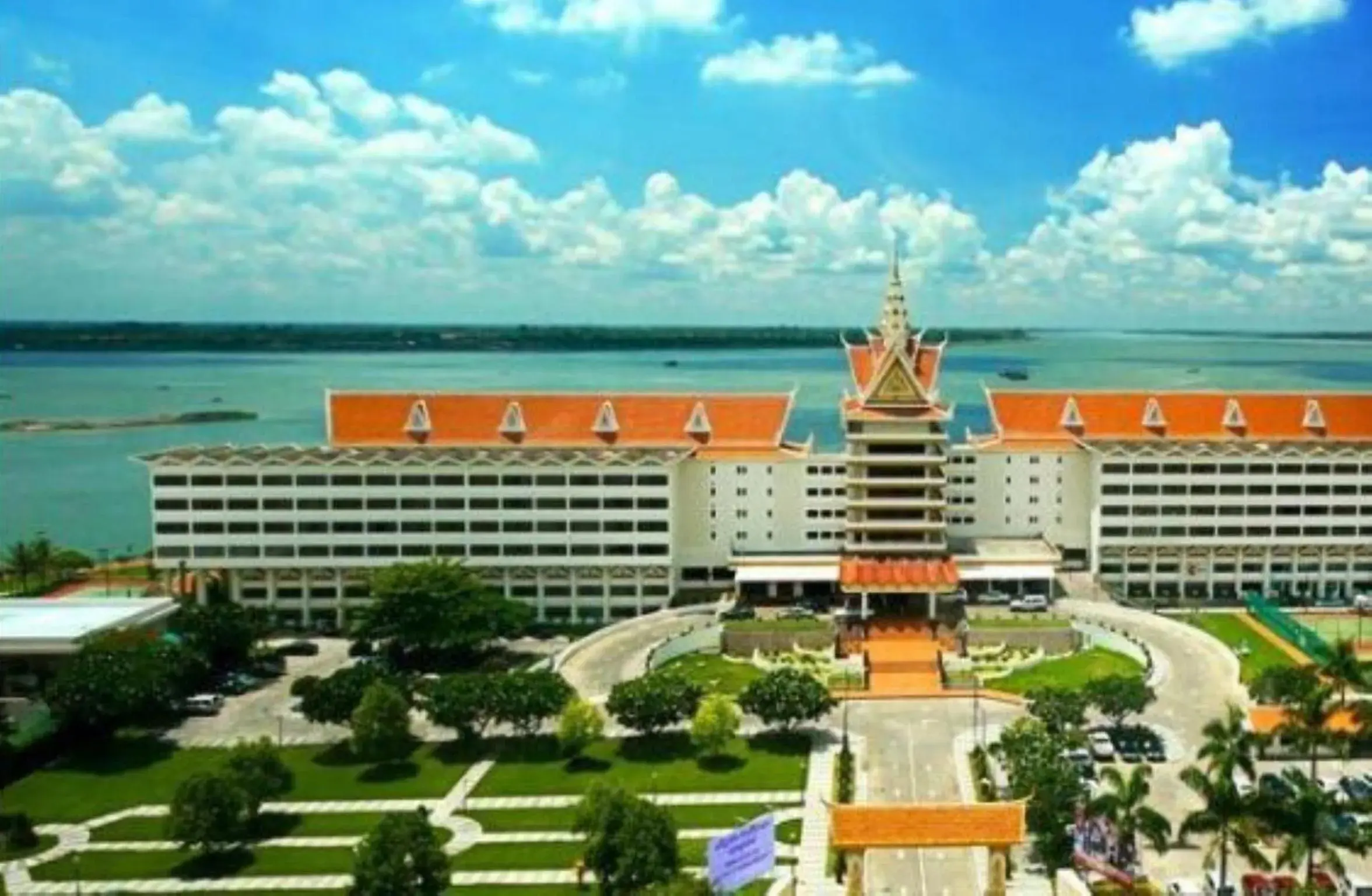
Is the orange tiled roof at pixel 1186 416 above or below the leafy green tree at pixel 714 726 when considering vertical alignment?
above

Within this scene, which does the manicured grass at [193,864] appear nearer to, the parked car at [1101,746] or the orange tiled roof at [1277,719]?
the parked car at [1101,746]

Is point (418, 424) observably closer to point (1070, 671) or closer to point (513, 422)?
point (513, 422)

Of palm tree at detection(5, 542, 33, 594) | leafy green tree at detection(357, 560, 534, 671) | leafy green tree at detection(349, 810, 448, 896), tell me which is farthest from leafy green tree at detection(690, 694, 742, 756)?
palm tree at detection(5, 542, 33, 594)

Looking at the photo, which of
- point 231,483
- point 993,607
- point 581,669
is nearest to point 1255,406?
point 993,607

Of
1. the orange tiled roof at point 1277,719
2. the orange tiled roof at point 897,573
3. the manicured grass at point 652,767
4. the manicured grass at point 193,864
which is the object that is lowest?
the manicured grass at point 193,864

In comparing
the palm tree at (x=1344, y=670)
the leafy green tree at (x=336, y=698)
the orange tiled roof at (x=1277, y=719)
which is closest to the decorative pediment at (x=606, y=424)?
the leafy green tree at (x=336, y=698)
